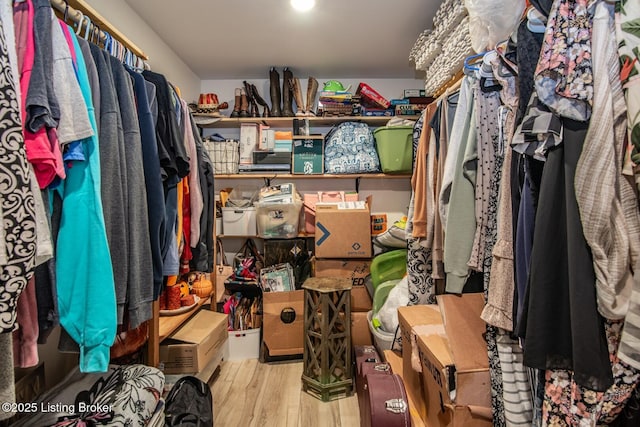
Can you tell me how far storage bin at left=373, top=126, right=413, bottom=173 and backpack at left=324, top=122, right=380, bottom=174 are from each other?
12cm

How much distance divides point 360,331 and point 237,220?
4.49ft

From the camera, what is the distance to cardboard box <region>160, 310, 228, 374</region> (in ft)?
5.90

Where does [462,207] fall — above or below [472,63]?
below

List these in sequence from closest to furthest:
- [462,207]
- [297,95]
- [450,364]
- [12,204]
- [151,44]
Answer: [12,204], [450,364], [462,207], [151,44], [297,95]

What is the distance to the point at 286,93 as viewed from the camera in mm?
2807

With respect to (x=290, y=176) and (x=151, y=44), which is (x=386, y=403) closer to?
(x=290, y=176)

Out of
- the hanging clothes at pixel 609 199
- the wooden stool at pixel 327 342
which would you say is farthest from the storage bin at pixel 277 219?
the hanging clothes at pixel 609 199

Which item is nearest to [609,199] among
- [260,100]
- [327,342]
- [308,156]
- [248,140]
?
[327,342]

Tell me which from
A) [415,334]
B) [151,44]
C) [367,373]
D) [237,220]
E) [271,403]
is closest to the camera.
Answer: [415,334]

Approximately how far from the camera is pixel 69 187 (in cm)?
85

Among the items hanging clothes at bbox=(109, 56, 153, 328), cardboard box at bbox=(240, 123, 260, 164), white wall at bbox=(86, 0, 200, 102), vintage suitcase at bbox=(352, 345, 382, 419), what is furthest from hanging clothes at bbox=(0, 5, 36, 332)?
cardboard box at bbox=(240, 123, 260, 164)

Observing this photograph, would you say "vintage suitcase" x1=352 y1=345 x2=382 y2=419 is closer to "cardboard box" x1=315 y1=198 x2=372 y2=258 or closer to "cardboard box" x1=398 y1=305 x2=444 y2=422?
"cardboard box" x1=398 y1=305 x2=444 y2=422

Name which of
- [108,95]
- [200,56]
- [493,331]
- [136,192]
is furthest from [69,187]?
[200,56]

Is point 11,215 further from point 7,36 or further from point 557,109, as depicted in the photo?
point 557,109
